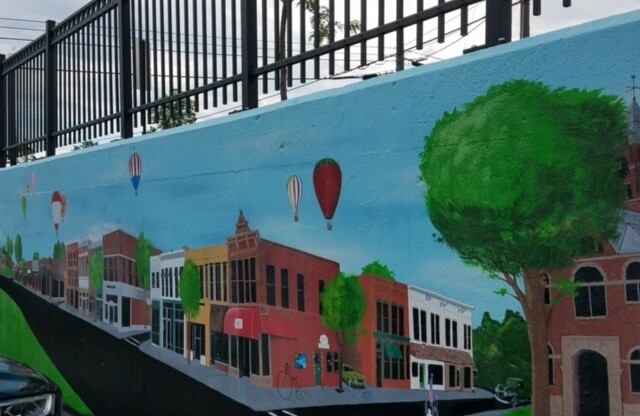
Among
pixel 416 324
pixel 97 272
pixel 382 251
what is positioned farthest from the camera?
pixel 97 272

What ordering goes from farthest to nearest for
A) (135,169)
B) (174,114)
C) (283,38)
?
(174,114) → (135,169) → (283,38)

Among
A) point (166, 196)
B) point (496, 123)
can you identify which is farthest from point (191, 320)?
point (496, 123)

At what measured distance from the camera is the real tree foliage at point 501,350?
11.3ft

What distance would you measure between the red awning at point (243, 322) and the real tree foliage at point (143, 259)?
1222 mm

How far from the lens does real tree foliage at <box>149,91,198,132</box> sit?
6523mm

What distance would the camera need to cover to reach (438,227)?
3.82 m

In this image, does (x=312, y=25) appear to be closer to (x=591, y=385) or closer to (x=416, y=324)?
(x=416, y=324)

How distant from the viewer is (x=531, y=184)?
3.37 m

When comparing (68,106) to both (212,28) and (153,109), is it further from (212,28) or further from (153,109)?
(212,28)

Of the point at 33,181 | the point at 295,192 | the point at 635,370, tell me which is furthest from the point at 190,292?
the point at 33,181

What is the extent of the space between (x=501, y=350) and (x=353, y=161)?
1.30 m

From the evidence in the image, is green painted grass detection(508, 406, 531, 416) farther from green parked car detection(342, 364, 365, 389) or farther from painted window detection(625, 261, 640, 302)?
green parked car detection(342, 364, 365, 389)

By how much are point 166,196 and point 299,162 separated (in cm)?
168

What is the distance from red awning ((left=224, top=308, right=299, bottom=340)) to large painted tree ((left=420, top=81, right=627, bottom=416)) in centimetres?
146
